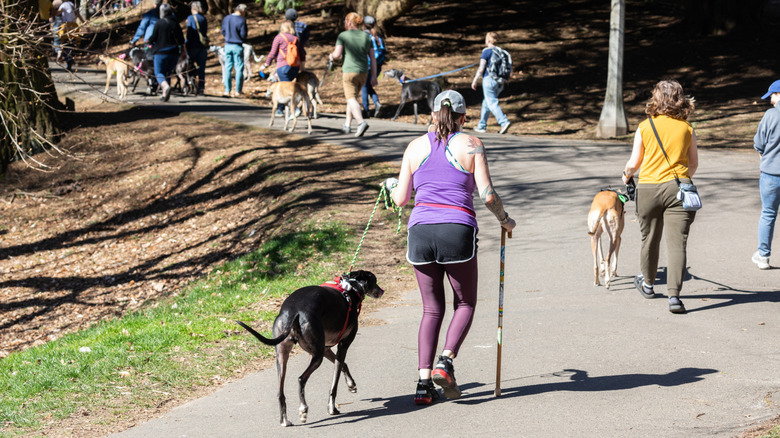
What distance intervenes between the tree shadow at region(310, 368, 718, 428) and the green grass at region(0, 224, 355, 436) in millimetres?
1442

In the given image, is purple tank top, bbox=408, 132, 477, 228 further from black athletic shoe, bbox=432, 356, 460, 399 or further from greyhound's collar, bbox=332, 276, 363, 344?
black athletic shoe, bbox=432, 356, 460, 399

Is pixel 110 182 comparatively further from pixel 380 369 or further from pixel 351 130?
pixel 380 369

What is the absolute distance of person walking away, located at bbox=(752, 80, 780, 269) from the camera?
7.96m

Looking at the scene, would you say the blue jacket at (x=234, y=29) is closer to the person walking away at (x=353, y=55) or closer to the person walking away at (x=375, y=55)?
the person walking away at (x=375, y=55)

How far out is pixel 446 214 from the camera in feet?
15.8

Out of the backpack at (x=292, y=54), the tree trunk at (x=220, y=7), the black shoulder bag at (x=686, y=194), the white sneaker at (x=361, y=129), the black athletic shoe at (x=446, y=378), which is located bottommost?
the black athletic shoe at (x=446, y=378)

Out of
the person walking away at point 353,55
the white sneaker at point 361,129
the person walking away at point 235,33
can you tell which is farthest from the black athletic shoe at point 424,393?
the person walking away at point 235,33

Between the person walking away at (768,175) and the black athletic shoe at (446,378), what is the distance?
468 cm

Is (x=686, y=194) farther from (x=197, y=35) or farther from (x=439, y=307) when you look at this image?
(x=197, y=35)

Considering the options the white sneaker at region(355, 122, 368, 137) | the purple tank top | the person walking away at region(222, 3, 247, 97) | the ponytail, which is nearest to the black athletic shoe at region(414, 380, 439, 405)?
the purple tank top

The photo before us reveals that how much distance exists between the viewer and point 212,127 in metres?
17.5

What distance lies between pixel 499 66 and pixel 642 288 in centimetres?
950

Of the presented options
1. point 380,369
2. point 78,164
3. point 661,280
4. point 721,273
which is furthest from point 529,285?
point 78,164

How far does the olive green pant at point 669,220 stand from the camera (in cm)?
689
